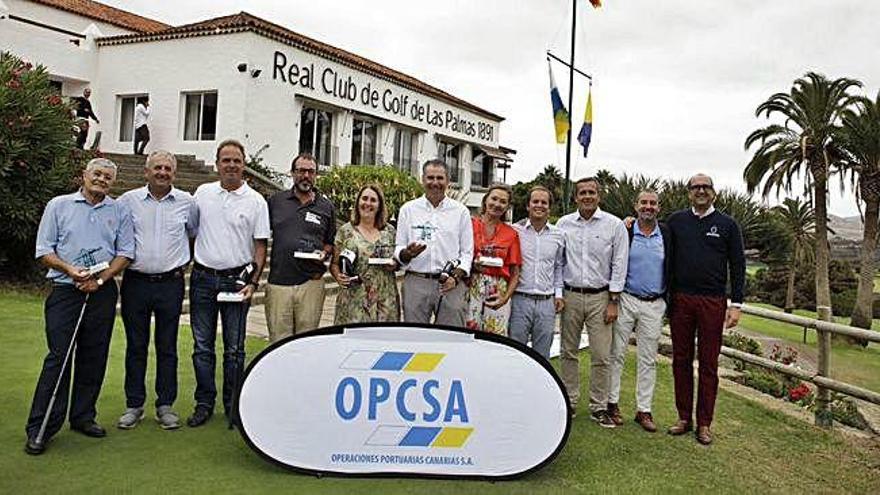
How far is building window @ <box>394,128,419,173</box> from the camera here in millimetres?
24203

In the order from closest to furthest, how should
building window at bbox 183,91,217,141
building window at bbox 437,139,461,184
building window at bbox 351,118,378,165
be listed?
1. building window at bbox 183,91,217,141
2. building window at bbox 351,118,378,165
3. building window at bbox 437,139,461,184

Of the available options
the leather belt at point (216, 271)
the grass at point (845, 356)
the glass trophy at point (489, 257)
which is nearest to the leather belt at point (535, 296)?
the glass trophy at point (489, 257)

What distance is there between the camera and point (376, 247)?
4.70 meters

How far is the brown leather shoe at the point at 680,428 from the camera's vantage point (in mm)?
5113

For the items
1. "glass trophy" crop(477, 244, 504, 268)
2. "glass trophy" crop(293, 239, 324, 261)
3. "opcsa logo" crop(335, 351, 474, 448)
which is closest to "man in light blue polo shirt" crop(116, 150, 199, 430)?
"glass trophy" crop(293, 239, 324, 261)

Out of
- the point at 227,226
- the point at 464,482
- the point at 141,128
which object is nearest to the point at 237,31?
the point at 141,128

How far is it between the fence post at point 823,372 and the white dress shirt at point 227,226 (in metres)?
4.95

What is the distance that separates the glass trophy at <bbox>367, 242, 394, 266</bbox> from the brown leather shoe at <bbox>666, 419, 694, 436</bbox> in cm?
245

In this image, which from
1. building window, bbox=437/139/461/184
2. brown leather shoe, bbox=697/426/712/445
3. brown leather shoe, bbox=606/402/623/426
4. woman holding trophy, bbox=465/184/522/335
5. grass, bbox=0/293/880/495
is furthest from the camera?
building window, bbox=437/139/461/184

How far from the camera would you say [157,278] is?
14.3 feet

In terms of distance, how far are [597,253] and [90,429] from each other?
357 centimetres

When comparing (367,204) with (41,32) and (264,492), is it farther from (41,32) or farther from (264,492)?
(41,32)

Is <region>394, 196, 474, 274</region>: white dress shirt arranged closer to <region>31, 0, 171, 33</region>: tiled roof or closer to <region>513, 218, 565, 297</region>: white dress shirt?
<region>513, 218, 565, 297</region>: white dress shirt

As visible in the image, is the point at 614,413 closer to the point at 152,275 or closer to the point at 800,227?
the point at 152,275
